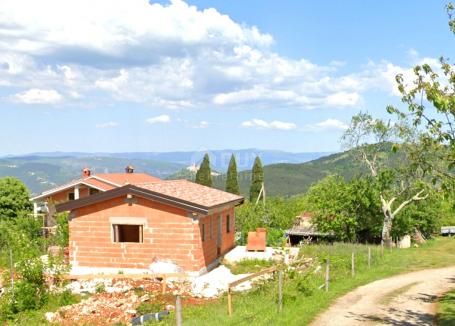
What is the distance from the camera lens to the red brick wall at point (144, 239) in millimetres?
22688

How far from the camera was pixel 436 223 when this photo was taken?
40.4 metres

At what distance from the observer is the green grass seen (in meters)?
13.9

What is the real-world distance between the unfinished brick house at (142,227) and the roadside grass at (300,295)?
506cm

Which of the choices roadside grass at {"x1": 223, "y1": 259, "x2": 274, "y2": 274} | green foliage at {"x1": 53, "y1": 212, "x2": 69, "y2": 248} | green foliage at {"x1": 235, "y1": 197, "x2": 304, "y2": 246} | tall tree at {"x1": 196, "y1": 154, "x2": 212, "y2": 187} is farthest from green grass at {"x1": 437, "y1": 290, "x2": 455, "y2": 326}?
tall tree at {"x1": 196, "y1": 154, "x2": 212, "y2": 187}

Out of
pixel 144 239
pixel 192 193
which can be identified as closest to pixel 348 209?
pixel 192 193

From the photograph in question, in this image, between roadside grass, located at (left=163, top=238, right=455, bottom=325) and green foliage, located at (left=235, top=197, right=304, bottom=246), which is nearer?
roadside grass, located at (left=163, top=238, right=455, bottom=325)

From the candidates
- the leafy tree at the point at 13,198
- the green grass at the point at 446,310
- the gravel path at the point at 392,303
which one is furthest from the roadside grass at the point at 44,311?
the leafy tree at the point at 13,198

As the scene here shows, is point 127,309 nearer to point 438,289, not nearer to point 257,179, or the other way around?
point 438,289

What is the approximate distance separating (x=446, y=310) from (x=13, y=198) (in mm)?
39158

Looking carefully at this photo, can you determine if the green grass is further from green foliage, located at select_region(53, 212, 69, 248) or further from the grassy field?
green foliage, located at select_region(53, 212, 69, 248)

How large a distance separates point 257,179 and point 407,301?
5609cm

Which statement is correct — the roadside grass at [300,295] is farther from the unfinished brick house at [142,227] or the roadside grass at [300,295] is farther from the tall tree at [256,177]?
the tall tree at [256,177]

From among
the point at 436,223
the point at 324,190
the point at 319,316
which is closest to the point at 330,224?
the point at 324,190

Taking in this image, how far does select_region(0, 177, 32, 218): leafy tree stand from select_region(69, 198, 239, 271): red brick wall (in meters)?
21.6
